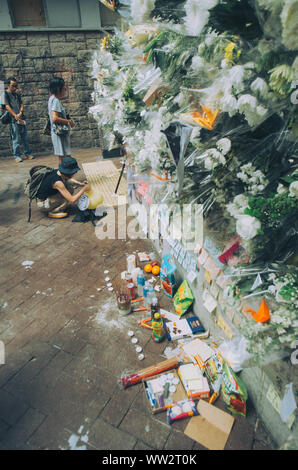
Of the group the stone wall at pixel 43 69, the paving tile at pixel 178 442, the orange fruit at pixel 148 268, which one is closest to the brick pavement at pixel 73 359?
the paving tile at pixel 178 442

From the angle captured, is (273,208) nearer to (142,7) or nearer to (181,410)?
(142,7)

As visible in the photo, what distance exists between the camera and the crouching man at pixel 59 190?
4.98 m

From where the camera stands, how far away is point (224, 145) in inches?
59.1

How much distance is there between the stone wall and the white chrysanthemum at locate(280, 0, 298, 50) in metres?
9.73

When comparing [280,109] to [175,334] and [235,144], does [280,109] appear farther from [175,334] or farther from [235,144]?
[175,334]

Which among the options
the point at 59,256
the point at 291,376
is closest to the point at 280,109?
the point at 291,376

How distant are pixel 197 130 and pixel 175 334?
2.01m

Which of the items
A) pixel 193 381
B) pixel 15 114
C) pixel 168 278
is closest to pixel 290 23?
pixel 193 381

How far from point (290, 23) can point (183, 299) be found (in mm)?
2527

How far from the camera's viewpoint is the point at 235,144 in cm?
158

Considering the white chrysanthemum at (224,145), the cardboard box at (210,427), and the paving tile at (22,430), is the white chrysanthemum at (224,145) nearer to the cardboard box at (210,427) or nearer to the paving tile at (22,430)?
the cardboard box at (210,427)

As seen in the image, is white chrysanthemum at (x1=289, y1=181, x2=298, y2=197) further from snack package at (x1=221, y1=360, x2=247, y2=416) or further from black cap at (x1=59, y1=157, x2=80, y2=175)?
black cap at (x1=59, y1=157, x2=80, y2=175)

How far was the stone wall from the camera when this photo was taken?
8742 millimetres

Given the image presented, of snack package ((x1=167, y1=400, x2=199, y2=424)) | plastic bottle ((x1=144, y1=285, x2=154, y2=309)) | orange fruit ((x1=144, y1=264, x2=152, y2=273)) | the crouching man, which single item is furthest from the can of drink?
the crouching man
